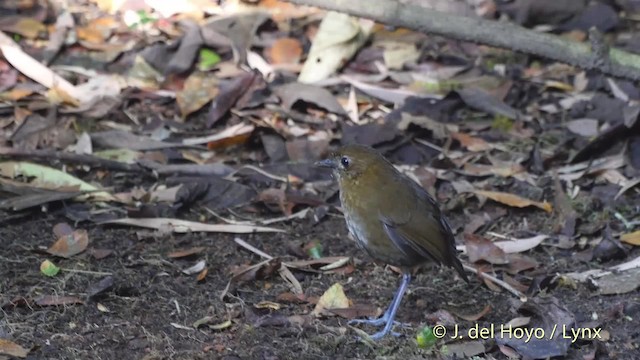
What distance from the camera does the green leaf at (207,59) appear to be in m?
6.81

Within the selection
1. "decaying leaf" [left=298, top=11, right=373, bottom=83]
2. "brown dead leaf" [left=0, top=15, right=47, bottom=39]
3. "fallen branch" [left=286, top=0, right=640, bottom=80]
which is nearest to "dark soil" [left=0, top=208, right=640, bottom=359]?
"fallen branch" [left=286, top=0, right=640, bottom=80]

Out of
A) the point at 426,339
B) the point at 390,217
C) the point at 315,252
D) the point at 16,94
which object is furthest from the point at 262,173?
the point at 426,339

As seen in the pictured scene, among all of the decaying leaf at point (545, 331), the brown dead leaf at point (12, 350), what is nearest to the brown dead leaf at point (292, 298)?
the decaying leaf at point (545, 331)

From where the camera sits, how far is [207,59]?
22.6ft

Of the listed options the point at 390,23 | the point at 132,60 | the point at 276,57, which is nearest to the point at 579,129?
the point at 390,23

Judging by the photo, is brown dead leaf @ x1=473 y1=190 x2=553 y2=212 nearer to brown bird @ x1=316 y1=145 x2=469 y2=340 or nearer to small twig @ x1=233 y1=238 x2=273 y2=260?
brown bird @ x1=316 y1=145 x2=469 y2=340

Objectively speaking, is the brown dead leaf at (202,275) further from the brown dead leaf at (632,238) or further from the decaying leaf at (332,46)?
the decaying leaf at (332,46)

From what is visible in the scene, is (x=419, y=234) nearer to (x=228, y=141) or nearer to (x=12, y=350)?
(x=12, y=350)

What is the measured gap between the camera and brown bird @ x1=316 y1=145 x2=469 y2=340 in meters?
4.38

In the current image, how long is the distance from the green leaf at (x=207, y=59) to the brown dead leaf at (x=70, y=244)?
2264 millimetres

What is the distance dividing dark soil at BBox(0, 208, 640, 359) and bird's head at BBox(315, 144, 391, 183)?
547 mm

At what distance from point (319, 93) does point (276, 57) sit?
71 cm

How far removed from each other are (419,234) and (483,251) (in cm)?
68

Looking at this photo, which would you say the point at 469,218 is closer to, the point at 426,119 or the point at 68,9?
the point at 426,119
